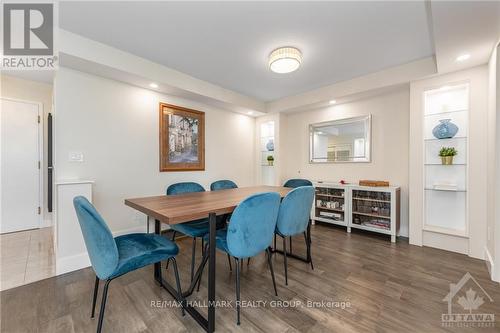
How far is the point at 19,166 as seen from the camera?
347cm

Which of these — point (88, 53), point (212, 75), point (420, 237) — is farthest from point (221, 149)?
point (420, 237)

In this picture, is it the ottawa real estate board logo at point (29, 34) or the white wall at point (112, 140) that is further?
the white wall at point (112, 140)

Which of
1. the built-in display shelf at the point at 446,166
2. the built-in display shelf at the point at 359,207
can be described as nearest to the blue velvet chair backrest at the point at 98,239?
the built-in display shelf at the point at 359,207

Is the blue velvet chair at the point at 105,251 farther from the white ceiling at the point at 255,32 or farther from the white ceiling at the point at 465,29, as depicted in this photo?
the white ceiling at the point at 465,29

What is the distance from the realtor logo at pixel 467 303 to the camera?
1527 millimetres

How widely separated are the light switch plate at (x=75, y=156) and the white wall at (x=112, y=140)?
0.04m

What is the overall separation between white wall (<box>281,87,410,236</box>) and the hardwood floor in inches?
49.3

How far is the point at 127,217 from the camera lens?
3.02 m

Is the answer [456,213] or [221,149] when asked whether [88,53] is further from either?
[456,213]

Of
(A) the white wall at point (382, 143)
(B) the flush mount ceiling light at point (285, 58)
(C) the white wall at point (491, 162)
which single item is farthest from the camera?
(A) the white wall at point (382, 143)

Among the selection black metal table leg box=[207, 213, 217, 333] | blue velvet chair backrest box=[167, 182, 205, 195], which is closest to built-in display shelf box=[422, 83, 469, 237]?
black metal table leg box=[207, 213, 217, 333]

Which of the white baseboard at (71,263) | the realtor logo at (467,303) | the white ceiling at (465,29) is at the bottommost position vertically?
the realtor logo at (467,303)

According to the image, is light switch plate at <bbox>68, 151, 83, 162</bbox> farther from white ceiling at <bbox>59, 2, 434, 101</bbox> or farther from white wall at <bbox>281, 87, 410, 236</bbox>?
white wall at <bbox>281, 87, 410, 236</bbox>

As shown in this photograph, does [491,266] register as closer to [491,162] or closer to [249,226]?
[491,162]
